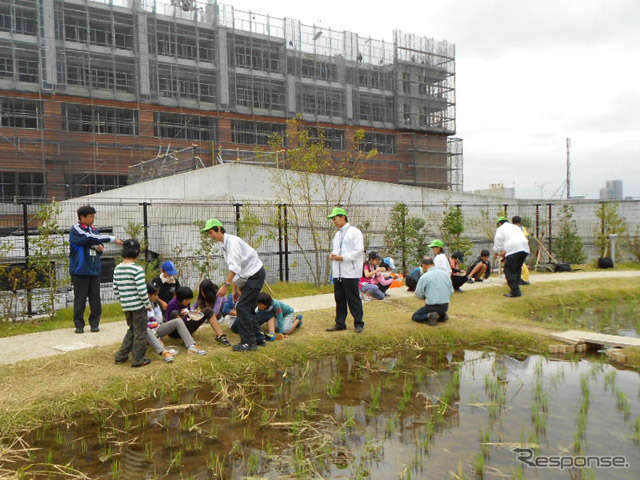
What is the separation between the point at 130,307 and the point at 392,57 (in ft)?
153

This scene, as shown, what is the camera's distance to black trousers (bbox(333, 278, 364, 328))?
8109mm

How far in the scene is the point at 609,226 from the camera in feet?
61.6

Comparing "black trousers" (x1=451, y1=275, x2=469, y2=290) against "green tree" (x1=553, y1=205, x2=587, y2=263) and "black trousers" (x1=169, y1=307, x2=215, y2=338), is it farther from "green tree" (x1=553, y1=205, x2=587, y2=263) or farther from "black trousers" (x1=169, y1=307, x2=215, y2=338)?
"green tree" (x1=553, y1=205, x2=587, y2=263)

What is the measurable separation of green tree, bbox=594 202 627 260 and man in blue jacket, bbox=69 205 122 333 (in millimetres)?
16845

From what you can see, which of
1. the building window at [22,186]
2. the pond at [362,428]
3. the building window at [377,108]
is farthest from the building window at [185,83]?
the pond at [362,428]

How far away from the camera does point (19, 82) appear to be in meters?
32.0

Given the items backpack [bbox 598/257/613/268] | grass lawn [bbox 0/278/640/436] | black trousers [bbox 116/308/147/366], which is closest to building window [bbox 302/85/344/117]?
backpack [bbox 598/257/613/268]

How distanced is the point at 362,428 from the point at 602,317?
7.43m

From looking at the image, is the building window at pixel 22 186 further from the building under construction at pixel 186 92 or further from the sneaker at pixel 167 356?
the sneaker at pixel 167 356

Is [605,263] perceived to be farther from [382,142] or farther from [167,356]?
[382,142]

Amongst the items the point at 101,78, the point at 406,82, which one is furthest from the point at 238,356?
the point at 406,82

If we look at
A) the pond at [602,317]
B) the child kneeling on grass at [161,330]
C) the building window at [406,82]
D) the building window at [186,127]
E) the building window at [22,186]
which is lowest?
the pond at [602,317]

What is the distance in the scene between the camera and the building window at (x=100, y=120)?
3381cm

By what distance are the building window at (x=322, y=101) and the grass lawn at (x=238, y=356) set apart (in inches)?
1343
